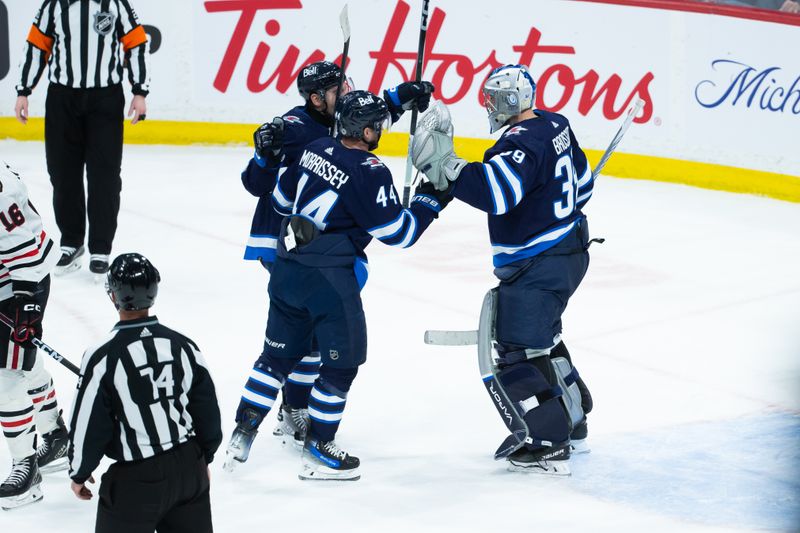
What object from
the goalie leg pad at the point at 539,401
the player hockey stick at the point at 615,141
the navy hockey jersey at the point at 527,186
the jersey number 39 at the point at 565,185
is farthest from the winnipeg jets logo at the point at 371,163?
the player hockey stick at the point at 615,141

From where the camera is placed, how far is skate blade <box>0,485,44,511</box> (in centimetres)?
366

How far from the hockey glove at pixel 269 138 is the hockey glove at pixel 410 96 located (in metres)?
0.46

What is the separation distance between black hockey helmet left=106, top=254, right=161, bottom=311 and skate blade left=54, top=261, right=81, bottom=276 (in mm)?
3612

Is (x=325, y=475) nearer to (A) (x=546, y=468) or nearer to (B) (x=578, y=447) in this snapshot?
(A) (x=546, y=468)

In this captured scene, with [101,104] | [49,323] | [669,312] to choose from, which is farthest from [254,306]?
[669,312]

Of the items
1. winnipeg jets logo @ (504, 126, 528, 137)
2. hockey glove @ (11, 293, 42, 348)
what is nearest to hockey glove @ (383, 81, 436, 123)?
winnipeg jets logo @ (504, 126, 528, 137)

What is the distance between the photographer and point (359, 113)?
12.3ft

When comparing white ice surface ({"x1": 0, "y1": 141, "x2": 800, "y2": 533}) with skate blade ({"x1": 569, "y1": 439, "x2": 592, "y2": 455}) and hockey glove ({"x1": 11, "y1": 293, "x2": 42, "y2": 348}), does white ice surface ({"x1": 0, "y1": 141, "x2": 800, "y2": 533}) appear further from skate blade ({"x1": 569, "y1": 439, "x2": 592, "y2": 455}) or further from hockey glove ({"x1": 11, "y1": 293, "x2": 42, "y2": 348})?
hockey glove ({"x1": 11, "y1": 293, "x2": 42, "y2": 348})

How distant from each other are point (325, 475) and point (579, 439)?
91 cm

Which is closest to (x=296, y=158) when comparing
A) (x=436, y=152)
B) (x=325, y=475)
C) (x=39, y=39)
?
(x=436, y=152)

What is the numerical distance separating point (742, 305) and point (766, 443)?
73.0 inches

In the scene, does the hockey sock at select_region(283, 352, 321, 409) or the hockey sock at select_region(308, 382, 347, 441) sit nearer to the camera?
the hockey sock at select_region(308, 382, 347, 441)

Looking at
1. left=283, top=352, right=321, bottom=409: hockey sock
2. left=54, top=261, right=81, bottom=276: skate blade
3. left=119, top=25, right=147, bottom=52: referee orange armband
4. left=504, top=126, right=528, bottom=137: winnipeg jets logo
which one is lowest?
left=54, top=261, right=81, bottom=276: skate blade

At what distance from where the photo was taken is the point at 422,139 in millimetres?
3818
